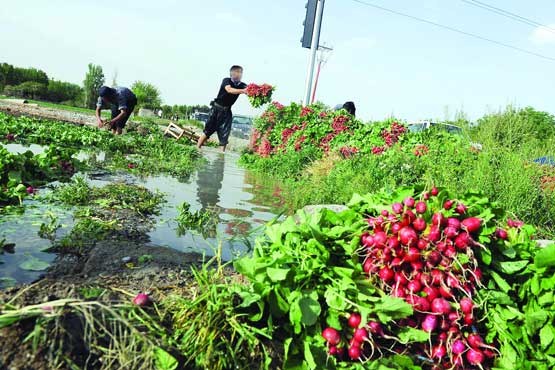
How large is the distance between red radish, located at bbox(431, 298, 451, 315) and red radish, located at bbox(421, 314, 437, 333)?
0.04m

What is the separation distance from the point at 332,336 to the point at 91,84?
64.1m

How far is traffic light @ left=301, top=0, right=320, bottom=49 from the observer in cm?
1496

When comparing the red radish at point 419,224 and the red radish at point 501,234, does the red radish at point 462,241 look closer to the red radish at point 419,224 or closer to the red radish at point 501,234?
the red radish at point 419,224

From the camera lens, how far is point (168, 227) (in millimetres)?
3631

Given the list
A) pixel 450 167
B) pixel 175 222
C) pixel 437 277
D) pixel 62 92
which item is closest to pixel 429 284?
pixel 437 277

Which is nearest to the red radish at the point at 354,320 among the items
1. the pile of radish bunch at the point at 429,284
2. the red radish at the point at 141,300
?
the pile of radish bunch at the point at 429,284

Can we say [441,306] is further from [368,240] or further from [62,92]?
[62,92]

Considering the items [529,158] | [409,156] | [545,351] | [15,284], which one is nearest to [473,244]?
[545,351]

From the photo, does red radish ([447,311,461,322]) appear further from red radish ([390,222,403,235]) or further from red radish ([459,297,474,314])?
red radish ([390,222,403,235])

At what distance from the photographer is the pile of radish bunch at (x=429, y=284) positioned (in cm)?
176

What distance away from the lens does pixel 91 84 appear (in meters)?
57.3

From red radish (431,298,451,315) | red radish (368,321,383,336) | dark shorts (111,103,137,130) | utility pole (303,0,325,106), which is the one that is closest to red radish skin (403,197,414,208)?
red radish (431,298,451,315)

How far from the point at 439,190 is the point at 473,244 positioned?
0.38 m

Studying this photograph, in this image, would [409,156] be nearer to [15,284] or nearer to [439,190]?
[439,190]
